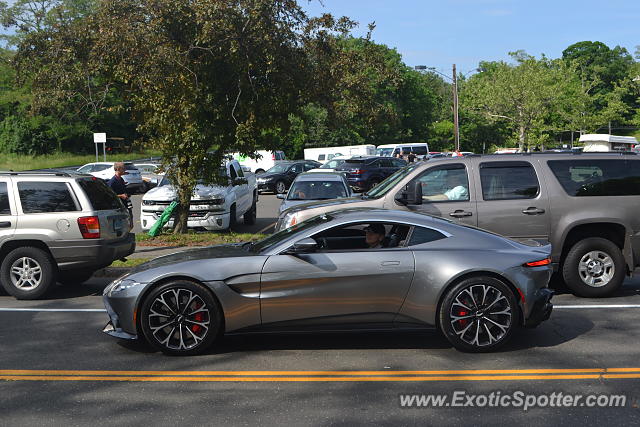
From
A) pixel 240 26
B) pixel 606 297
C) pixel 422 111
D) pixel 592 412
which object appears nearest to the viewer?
pixel 592 412

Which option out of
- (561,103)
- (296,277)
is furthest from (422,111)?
(296,277)

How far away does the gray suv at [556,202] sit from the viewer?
8.90 meters

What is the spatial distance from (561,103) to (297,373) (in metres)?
52.8

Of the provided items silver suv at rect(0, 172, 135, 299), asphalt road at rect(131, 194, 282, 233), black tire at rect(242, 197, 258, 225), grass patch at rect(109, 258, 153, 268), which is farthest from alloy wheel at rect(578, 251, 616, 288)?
black tire at rect(242, 197, 258, 225)

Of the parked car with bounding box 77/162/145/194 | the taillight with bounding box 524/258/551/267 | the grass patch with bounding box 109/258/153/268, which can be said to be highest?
the parked car with bounding box 77/162/145/194

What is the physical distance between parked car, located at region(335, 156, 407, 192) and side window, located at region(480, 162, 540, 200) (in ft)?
72.8

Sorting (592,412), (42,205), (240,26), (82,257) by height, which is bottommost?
(592,412)

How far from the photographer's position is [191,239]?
1470cm

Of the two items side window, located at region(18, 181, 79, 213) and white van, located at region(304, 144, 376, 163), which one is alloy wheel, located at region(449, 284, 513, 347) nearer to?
side window, located at region(18, 181, 79, 213)

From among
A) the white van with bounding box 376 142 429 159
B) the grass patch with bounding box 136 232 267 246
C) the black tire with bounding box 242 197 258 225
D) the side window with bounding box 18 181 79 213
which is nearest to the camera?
the side window with bounding box 18 181 79 213

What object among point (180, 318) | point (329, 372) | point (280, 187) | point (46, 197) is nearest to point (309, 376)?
point (329, 372)

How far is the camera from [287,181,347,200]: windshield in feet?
49.0

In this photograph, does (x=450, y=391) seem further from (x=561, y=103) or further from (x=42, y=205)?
(x=561, y=103)

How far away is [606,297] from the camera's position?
898cm
